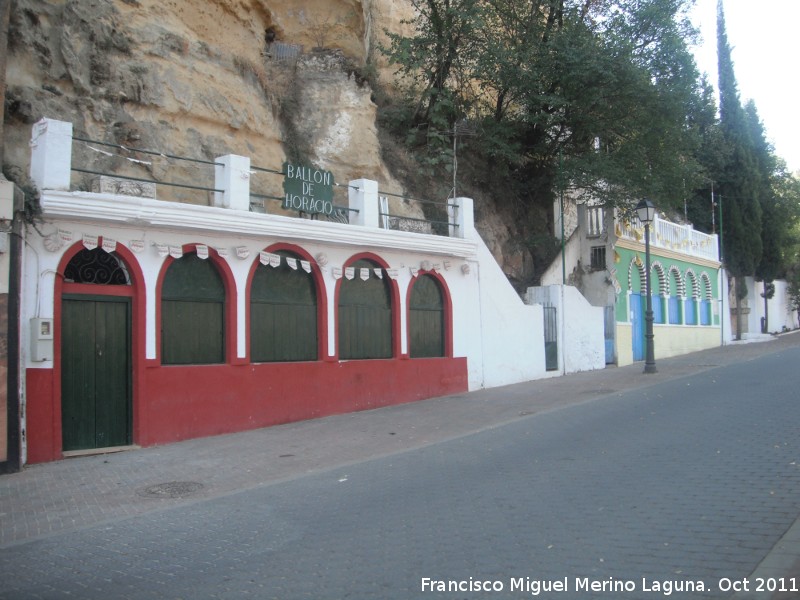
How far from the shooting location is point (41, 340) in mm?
10398

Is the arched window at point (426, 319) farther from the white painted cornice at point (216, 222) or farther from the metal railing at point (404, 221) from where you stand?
the metal railing at point (404, 221)

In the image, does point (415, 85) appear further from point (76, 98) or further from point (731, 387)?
point (731, 387)

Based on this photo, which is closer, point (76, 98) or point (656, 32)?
point (76, 98)

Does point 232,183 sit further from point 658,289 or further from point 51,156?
point 658,289

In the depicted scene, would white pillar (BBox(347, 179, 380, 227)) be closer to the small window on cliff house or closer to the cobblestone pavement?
the cobblestone pavement

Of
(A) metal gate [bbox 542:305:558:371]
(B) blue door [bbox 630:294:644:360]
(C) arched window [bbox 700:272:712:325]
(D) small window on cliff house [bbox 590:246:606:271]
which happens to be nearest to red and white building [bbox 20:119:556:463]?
(A) metal gate [bbox 542:305:558:371]

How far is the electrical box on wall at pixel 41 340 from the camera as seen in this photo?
10.4 m

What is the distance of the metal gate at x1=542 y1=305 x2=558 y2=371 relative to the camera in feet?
67.7

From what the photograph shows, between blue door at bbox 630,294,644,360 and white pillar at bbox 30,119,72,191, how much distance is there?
1972 cm

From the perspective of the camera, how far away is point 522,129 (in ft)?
77.1

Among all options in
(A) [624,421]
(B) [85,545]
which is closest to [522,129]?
(A) [624,421]

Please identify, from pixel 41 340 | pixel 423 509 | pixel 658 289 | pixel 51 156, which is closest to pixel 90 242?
pixel 51 156

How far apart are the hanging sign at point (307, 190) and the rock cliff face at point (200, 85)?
9.09 feet

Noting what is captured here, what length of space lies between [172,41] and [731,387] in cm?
1543
